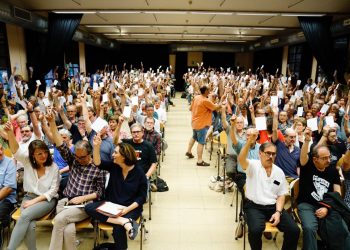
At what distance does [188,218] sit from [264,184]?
1.34 m

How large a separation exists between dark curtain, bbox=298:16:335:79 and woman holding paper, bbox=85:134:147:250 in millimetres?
6964

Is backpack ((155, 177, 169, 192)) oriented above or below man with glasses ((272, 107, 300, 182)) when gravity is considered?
below

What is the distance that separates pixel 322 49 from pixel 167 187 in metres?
6.12

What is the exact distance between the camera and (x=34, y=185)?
2891mm

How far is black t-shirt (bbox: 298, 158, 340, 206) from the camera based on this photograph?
2807mm

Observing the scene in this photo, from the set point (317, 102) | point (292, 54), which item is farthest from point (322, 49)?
point (292, 54)

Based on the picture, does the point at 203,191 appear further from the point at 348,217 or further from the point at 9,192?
the point at 9,192

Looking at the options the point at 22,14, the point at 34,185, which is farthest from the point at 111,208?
the point at 22,14

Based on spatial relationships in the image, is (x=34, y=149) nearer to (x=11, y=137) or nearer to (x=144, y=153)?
(x=11, y=137)

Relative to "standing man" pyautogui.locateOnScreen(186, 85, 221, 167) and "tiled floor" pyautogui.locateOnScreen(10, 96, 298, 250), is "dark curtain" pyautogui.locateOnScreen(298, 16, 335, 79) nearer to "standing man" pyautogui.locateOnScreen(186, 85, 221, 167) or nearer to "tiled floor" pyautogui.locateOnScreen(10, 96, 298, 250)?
"standing man" pyautogui.locateOnScreen(186, 85, 221, 167)

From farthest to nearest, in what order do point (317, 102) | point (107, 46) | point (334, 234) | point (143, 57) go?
point (143, 57), point (107, 46), point (317, 102), point (334, 234)

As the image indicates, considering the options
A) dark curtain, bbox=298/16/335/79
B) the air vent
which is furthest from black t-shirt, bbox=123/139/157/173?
dark curtain, bbox=298/16/335/79

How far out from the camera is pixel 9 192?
114 inches

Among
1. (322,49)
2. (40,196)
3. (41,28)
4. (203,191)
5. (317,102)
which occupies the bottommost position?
(203,191)
